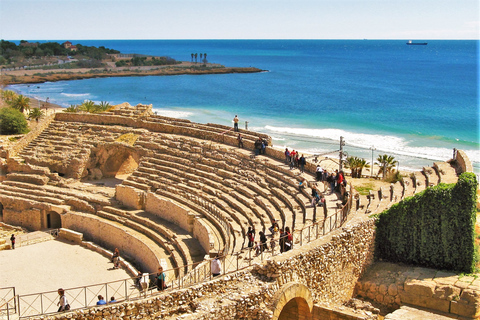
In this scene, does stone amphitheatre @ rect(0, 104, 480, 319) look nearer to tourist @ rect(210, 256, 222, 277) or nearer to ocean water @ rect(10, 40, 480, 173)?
tourist @ rect(210, 256, 222, 277)

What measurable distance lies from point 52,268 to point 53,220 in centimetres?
647

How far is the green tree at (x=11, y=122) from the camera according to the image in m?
→ 35.7

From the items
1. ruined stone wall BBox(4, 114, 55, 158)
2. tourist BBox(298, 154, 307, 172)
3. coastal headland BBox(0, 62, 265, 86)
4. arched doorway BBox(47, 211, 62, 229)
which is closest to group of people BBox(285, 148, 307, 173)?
tourist BBox(298, 154, 307, 172)

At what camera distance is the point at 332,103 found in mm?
68125

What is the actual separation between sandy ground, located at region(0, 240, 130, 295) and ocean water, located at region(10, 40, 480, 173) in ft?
56.1

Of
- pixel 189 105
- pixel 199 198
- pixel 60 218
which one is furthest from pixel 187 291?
pixel 189 105

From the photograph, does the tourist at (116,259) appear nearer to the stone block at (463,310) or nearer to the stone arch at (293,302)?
the stone arch at (293,302)

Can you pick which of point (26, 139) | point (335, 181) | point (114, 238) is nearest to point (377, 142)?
point (335, 181)

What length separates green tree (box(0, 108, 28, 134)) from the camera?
35719mm

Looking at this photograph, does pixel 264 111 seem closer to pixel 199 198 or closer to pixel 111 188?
pixel 111 188

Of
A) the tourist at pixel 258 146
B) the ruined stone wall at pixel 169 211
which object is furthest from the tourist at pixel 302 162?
the ruined stone wall at pixel 169 211

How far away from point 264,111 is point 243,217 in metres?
43.8

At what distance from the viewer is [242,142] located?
27797 millimetres

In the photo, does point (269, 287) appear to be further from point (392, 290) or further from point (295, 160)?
point (295, 160)
